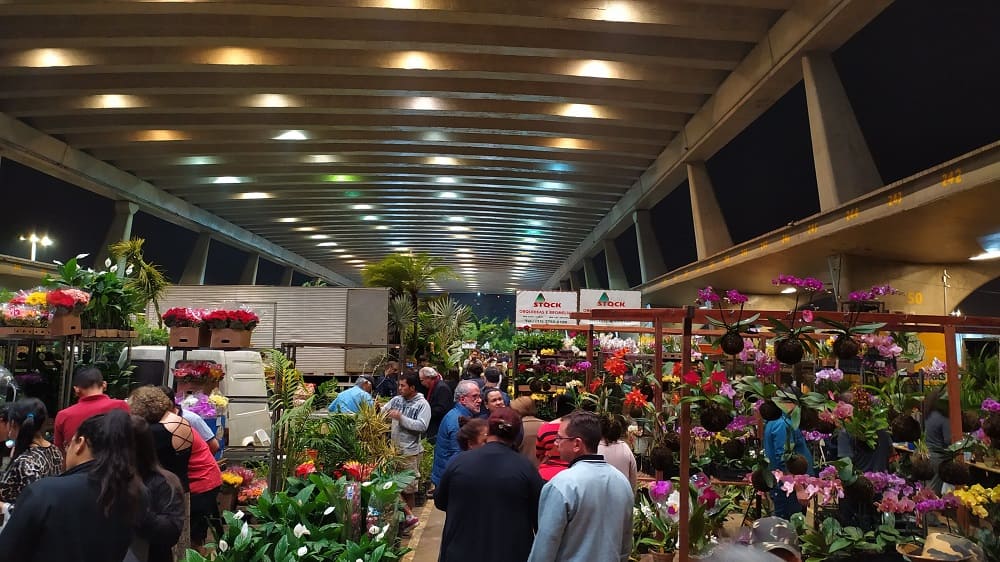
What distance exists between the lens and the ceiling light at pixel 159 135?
1574cm

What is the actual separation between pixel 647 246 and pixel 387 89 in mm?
10630

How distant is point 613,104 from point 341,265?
1139 inches

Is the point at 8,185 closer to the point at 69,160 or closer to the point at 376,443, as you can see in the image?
the point at 69,160

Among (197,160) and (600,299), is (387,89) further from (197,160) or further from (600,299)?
(197,160)

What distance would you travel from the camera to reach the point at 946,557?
371cm

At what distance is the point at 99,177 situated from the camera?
17.1 m

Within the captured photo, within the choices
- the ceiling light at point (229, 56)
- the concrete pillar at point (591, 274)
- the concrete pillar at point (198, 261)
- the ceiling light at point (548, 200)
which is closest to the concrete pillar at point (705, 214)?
the ceiling light at point (548, 200)

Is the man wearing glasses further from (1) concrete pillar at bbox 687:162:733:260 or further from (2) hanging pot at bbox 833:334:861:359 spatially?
(1) concrete pillar at bbox 687:162:733:260

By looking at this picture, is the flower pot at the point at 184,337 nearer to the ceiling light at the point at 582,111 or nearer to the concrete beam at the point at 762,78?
the concrete beam at the point at 762,78

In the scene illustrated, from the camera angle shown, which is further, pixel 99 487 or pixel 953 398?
pixel 953 398

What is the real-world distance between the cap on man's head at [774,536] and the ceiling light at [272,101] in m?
12.3

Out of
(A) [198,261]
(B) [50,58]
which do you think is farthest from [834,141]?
(A) [198,261]

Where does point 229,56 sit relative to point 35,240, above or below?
above

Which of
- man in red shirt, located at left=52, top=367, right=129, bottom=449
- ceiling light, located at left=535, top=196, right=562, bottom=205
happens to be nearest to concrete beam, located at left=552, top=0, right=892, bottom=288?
ceiling light, located at left=535, top=196, right=562, bottom=205
